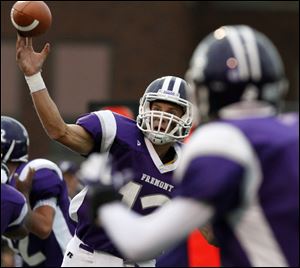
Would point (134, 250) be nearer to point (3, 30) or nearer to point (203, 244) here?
point (203, 244)

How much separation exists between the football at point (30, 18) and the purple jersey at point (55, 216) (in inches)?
57.7

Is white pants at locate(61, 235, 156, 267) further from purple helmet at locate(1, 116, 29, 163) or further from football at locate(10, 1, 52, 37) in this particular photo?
purple helmet at locate(1, 116, 29, 163)

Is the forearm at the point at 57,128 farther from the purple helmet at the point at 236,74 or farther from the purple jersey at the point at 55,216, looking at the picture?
the purple helmet at the point at 236,74

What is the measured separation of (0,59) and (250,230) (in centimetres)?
1675

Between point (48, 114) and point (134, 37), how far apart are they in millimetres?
18288

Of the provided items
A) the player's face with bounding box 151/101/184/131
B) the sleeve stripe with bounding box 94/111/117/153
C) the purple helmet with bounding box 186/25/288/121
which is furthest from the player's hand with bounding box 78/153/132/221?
the player's face with bounding box 151/101/184/131

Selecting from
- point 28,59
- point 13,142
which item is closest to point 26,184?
point 13,142

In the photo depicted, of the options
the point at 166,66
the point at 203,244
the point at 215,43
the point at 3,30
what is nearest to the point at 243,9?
the point at 166,66

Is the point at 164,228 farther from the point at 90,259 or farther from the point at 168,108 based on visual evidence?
the point at 168,108

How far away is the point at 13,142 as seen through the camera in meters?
6.64

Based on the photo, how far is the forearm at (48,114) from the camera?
4.84 m

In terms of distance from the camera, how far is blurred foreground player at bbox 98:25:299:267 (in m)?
3.04

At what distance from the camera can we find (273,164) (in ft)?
10.2

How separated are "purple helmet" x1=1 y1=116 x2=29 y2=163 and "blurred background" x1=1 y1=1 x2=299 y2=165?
51.9 ft
